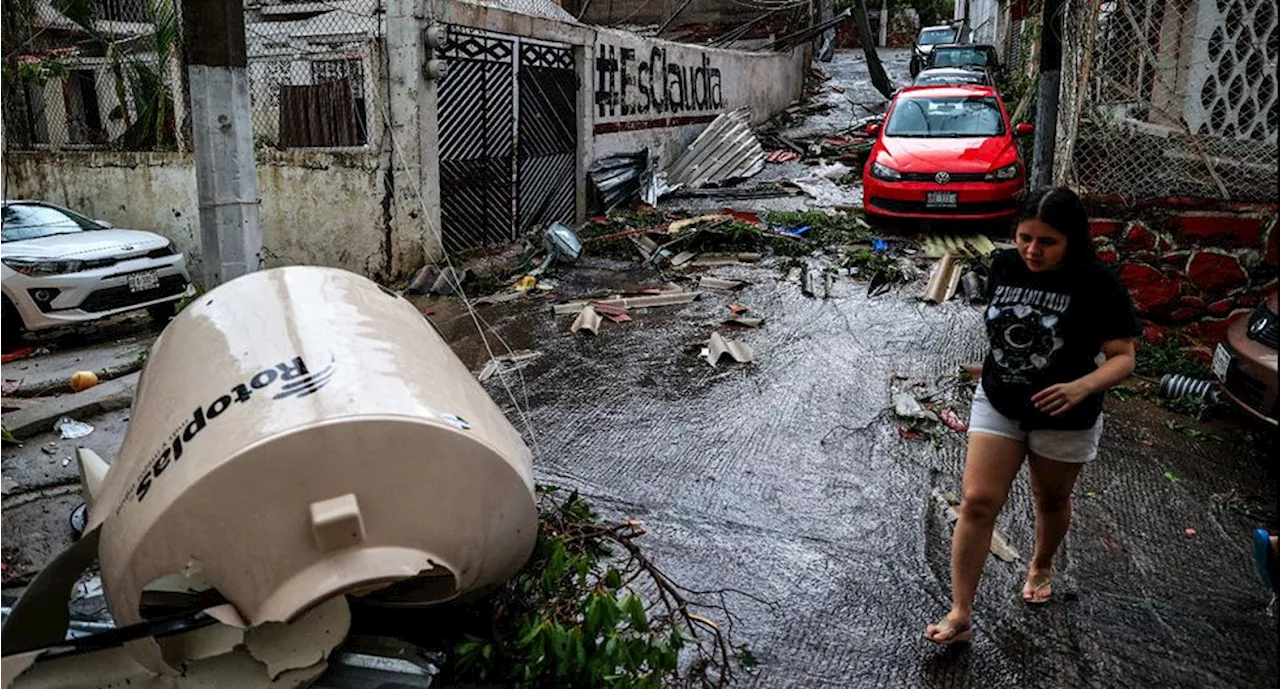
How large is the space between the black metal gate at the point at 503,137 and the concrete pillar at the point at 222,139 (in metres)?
4.57

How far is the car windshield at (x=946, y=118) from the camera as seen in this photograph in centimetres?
1195

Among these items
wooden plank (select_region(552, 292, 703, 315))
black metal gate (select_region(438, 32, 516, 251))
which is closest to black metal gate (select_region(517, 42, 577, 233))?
black metal gate (select_region(438, 32, 516, 251))

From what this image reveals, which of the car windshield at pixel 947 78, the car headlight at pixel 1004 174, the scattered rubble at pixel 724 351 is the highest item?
the car windshield at pixel 947 78

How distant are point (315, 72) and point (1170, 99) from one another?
832 cm

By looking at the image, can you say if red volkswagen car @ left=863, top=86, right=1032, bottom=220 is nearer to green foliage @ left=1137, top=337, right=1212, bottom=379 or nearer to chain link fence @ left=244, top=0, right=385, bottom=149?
green foliage @ left=1137, top=337, right=1212, bottom=379

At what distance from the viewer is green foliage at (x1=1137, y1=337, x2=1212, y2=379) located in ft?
20.6

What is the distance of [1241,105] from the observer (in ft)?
19.9

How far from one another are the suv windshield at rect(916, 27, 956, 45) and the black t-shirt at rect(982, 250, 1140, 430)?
29.5 metres

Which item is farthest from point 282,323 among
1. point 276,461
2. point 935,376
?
point 935,376

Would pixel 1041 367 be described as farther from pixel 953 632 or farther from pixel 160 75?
pixel 160 75

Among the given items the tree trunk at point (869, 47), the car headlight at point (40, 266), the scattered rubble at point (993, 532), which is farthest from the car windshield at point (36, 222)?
the tree trunk at point (869, 47)

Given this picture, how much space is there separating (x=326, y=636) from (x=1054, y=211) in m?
2.69

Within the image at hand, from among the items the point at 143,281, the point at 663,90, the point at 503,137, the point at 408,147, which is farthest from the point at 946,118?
the point at 143,281

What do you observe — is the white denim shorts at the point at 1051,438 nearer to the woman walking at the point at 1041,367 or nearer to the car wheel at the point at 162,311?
the woman walking at the point at 1041,367
